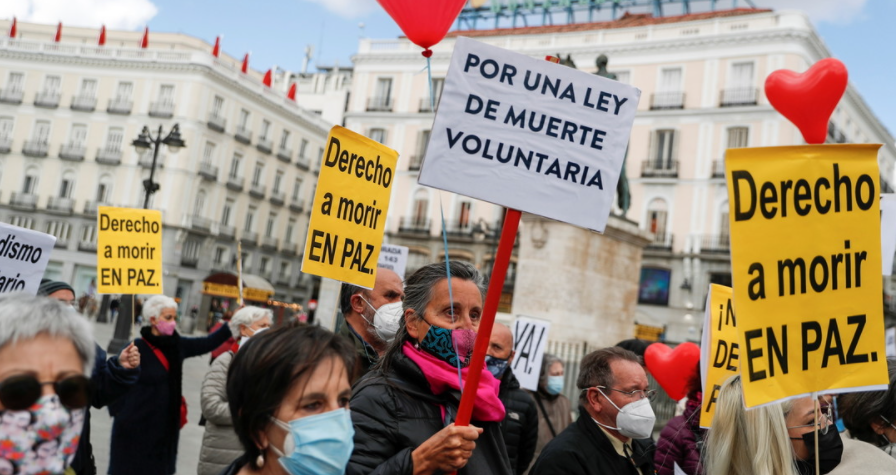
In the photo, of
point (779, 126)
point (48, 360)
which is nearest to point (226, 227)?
point (779, 126)

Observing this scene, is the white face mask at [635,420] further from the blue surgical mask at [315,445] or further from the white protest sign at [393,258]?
the white protest sign at [393,258]

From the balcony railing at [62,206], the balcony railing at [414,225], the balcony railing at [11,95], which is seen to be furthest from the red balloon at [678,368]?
the balcony railing at [11,95]

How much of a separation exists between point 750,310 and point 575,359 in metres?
8.78

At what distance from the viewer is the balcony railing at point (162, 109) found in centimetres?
4388

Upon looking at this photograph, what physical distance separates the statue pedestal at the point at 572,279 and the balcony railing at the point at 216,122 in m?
36.3

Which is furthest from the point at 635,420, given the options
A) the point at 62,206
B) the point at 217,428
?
the point at 62,206

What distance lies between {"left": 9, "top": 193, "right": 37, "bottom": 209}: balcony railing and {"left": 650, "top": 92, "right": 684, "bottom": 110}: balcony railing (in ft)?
113

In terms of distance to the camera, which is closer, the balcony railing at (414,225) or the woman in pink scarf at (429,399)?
the woman in pink scarf at (429,399)

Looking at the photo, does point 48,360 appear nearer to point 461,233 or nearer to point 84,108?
point 461,233

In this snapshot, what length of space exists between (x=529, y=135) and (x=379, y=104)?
3919 centimetres

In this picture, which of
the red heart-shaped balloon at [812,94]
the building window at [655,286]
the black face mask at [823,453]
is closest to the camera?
the black face mask at [823,453]

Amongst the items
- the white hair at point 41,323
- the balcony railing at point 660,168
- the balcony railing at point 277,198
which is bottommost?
the white hair at point 41,323

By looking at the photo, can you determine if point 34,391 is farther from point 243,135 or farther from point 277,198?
point 277,198

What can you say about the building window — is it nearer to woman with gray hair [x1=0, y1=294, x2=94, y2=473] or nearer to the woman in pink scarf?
the woman in pink scarf
